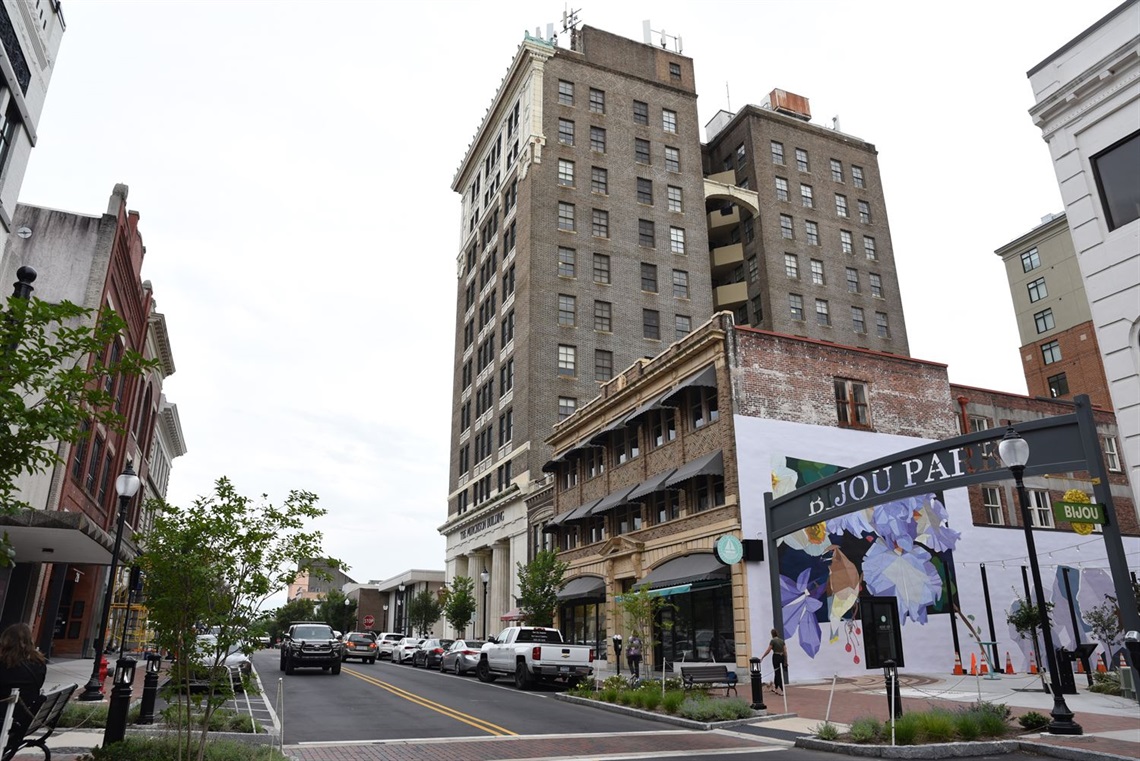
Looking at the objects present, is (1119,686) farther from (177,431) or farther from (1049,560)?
(177,431)

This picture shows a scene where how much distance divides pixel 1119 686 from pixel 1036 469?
6.97 meters

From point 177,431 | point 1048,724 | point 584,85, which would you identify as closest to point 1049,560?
point 1048,724

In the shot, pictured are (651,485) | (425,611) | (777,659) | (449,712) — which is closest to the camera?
(449,712)

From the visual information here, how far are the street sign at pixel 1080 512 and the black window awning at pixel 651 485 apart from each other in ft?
51.4

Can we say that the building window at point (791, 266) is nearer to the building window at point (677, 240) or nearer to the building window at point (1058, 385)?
the building window at point (677, 240)

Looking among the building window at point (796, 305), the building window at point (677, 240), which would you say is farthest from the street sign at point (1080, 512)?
the building window at point (796, 305)

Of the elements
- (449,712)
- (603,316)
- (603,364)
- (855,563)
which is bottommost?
(449,712)

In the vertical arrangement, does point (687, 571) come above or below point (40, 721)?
above

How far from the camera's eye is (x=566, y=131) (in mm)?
54969

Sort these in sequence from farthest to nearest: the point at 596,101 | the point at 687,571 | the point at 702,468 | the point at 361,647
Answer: the point at 596,101, the point at 361,647, the point at 687,571, the point at 702,468

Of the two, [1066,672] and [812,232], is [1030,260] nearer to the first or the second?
[812,232]

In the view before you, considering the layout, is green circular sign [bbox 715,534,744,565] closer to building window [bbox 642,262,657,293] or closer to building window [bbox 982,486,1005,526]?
building window [bbox 982,486,1005,526]

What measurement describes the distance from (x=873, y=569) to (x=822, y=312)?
35.3 m

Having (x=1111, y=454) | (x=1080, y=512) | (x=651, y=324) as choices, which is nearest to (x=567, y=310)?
(x=651, y=324)
